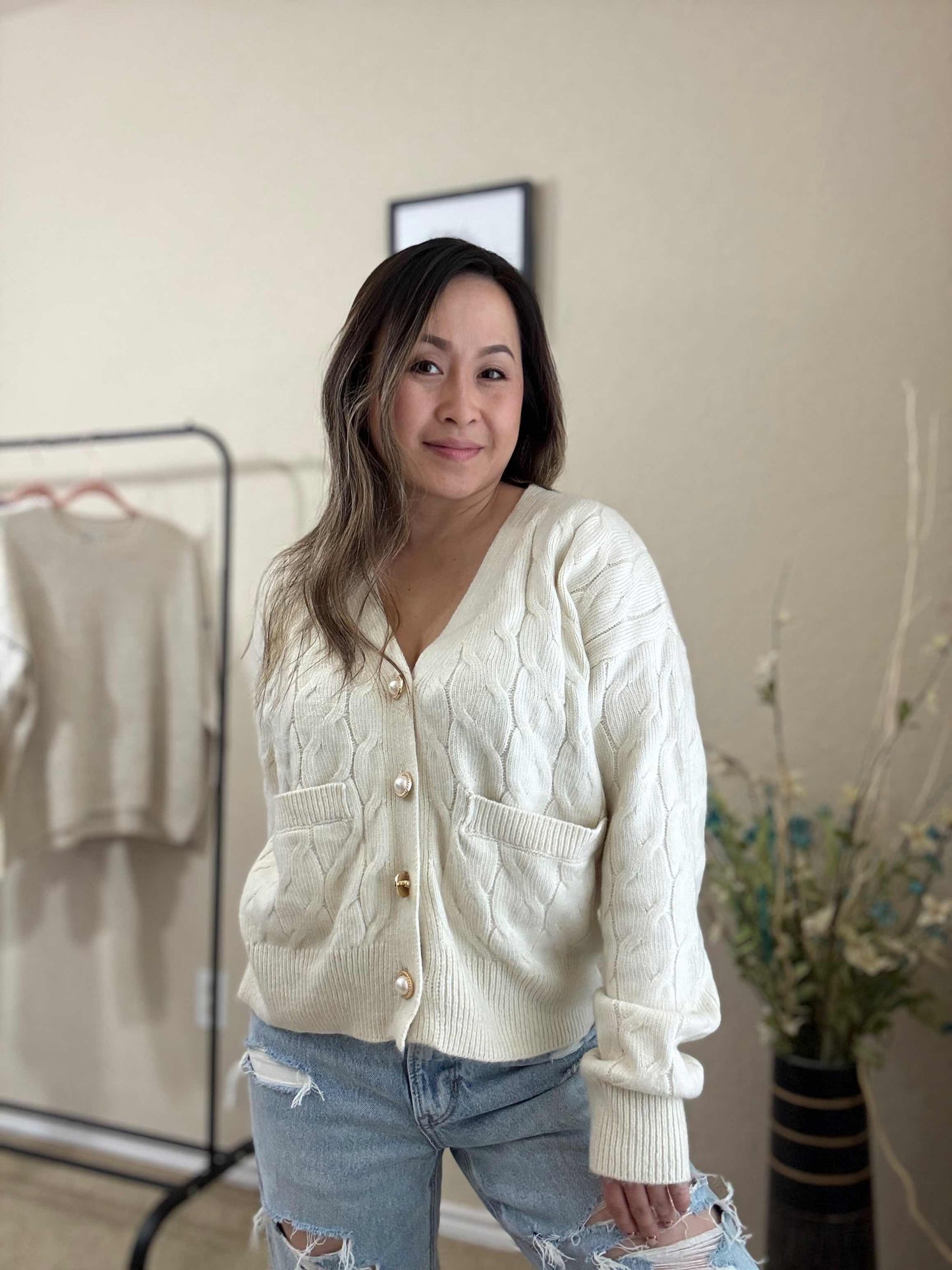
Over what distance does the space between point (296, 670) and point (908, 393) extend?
115 cm

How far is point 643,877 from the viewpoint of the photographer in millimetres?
→ 979

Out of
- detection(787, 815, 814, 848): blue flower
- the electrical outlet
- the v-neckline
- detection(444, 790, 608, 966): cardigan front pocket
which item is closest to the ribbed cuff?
detection(444, 790, 608, 966): cardigan front pocket

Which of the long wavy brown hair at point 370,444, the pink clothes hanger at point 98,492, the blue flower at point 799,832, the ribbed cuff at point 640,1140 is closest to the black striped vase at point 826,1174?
the blue flower at point 799,832

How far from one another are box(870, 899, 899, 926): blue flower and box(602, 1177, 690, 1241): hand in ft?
2.42

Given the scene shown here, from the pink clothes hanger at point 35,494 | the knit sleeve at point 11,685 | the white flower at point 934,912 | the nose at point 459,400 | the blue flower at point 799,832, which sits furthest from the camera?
the pink clothes hanger at point 35,494

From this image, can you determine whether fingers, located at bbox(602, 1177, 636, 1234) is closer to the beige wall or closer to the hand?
the hand

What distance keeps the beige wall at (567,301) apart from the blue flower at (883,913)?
0.25 metres

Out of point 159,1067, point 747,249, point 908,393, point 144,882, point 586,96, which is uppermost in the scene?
point 586,96

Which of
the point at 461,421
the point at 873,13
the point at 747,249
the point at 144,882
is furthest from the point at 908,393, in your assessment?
the point at 144,882

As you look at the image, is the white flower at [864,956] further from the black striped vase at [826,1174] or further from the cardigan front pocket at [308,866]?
the cardigan front pocket at [308,866]

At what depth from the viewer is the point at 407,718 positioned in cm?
105

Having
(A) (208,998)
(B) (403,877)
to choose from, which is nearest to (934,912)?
(B) (403,877)

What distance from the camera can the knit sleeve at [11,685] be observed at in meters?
2.11

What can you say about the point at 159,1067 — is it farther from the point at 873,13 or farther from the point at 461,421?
the point at 873,13
